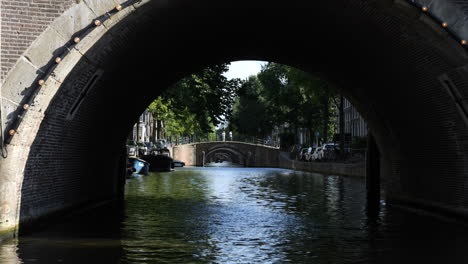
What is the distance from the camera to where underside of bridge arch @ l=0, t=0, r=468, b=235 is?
437 inches

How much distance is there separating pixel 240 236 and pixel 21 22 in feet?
16.9

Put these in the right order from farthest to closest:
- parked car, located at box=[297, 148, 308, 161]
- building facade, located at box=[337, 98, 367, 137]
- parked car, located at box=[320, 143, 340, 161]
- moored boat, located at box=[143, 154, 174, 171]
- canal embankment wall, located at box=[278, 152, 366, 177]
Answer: building facade, located at box=[337, 98, 367, 137] → parked car, located at box=[297, 148, 308, 161] → moored boat, located at box=[143, 154, 174, 171] → parked car, located at box=[320, 143, 340, 161] → canal embankment wall, located at box=[278, 152, 366, 177]

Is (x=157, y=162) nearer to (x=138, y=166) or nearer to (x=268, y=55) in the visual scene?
(x=138, y=166)

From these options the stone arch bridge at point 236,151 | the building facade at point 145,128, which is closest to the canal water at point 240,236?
the building facade at point 145,128

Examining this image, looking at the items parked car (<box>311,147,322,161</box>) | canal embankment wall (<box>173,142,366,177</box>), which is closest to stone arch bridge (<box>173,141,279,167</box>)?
canal embankment wall (<box>173,142,366,177</box>)

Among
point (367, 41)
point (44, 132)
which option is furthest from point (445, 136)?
point (44, 132)

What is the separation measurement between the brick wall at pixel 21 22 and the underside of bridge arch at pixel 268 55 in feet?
2.64

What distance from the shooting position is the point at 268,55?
62.7 feet

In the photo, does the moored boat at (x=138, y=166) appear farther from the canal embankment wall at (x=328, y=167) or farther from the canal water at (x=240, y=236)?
the canal water at (x=240, y=236)

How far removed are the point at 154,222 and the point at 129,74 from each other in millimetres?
3491

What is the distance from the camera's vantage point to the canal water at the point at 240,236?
9.16 m

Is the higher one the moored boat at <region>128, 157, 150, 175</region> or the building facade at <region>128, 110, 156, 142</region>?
the building facade at <region>128, 110, 156, 142</region>

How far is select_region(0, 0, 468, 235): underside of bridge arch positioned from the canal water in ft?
2.74

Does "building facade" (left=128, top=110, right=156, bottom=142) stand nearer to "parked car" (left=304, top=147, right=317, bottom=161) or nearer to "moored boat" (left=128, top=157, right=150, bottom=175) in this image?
"parked car" (left=304, top=147, right=317, bottom=161)
